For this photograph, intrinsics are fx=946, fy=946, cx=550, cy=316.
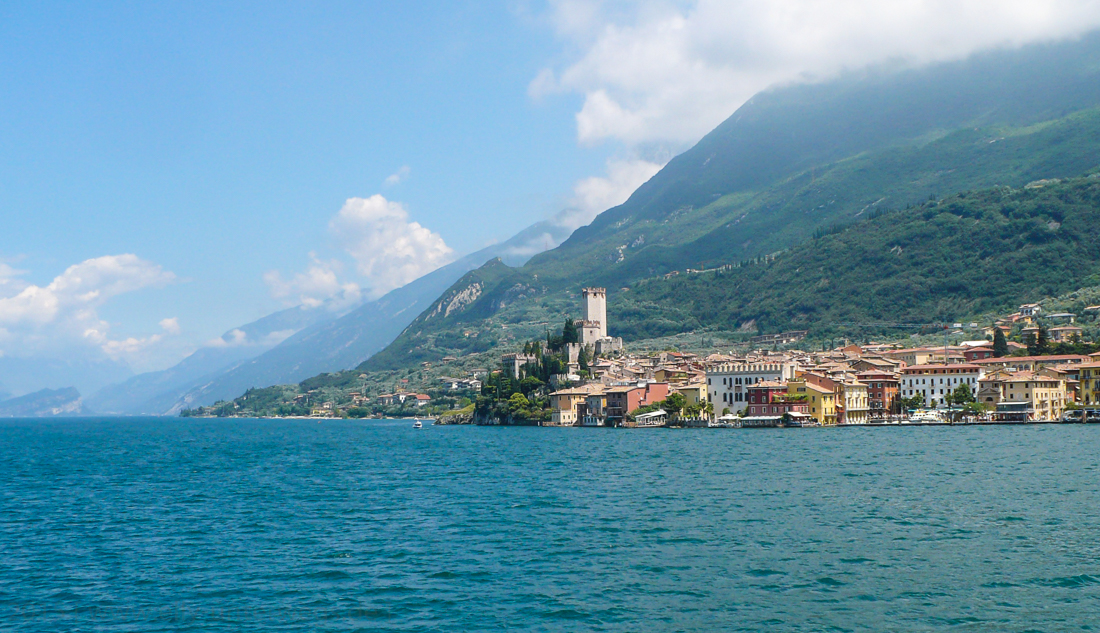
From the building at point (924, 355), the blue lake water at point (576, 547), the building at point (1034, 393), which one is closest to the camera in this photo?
the blue lake water at point (576, 547)

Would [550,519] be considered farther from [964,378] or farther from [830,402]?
[964,378]

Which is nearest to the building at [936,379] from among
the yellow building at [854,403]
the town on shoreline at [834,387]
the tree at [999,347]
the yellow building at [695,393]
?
the town on shoreline at [834,387]

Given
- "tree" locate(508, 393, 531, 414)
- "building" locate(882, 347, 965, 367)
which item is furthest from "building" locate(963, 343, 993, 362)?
"tree" locate(508, 393, 531, 414)

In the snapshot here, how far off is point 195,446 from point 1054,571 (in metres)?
80.7

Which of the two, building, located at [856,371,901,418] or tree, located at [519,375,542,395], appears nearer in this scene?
building, located at [856,371,901,418]

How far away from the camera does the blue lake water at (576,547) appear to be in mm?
21203

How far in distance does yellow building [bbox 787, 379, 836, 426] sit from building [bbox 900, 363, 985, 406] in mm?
13928

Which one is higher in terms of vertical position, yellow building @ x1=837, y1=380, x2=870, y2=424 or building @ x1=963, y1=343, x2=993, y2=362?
building @ x1=963, y1=343, x2=993, y2=362

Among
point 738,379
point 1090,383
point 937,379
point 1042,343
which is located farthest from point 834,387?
point 1042,343

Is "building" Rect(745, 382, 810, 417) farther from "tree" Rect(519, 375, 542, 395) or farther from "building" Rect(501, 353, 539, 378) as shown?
"building" Rect(501, 353, 539, 378)

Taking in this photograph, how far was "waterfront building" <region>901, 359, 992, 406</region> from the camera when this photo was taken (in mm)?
103375

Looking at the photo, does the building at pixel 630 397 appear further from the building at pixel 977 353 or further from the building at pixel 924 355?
the building at pixel 977 353

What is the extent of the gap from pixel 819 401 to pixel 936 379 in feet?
59.8

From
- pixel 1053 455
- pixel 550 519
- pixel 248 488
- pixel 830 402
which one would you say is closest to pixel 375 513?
pixel 550 519
